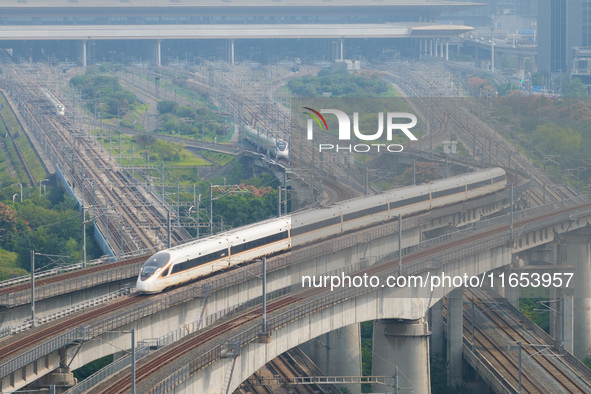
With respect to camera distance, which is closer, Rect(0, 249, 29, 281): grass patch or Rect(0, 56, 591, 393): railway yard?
Rect(0, 56, 591, 393): railway yard

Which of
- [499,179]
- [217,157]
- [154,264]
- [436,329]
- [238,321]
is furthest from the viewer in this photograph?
[217,157]

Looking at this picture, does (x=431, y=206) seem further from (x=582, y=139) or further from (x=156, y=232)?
(x=582, y=139)

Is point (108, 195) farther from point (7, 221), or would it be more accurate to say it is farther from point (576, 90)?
point (576, 90)

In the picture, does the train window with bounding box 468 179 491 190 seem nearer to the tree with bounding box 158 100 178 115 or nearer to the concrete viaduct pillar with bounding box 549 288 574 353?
the concrete viaduct pillar with bounding box 549 288 574 353

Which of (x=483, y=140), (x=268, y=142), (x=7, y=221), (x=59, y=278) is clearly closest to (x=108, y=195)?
(x=7, y=221)

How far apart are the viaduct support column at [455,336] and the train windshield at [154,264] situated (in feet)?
68.4

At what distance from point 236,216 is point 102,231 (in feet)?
39.2

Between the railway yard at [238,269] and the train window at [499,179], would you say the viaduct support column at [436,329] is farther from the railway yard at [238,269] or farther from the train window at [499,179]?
the train window at [499,179]

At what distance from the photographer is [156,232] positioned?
102 metres

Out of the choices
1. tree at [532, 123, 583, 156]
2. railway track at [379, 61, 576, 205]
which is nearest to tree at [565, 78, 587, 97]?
railway track at [379, 61, 576, 205]

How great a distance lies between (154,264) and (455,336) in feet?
73.4

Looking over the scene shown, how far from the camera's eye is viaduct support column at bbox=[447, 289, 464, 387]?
74.5 metres

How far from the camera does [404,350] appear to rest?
206 ft

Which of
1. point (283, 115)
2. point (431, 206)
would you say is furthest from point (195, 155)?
point (431, 206)
